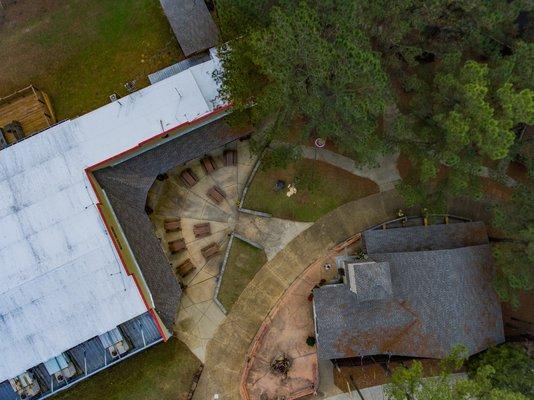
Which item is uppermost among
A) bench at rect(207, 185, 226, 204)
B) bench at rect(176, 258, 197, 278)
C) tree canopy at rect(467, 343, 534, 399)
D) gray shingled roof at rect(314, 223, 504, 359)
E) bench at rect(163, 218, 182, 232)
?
bench at rect(207, 185, 226, 204)

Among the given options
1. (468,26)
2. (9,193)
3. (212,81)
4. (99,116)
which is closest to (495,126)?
(468,26)

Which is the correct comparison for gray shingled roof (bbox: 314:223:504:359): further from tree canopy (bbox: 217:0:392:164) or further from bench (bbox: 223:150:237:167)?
bench (bbox: 223:150:237:167)

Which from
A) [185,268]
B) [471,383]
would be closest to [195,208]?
[185,268]

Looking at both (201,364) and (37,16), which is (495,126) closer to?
(201,364)

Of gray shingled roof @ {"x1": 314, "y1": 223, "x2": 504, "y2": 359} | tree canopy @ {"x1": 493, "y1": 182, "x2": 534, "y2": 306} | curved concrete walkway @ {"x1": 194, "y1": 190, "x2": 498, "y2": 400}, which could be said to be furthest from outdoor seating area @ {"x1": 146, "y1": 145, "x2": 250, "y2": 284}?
tree canopy @ {"x1": 493, "y1": 182, "x2": 534, "y2": 306}

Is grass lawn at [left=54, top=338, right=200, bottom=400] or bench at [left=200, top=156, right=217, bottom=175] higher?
bench at [left=200, top=156, right=217, bottom=175]

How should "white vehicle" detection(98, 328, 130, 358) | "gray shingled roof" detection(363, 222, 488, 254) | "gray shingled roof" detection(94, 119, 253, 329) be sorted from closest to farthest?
"white vehicle" detection(98, 328, 130, 358) < "gray shingled roof" detection(94, 119, 253, 329) < "gray shingled roof" detection(363, 222, 488, 254)
